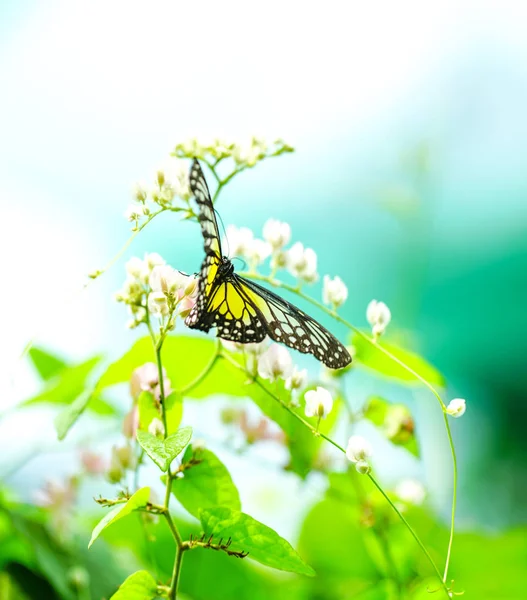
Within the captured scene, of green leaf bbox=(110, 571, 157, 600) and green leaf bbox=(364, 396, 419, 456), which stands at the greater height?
green leaf bbox=(364, 396, 419, 456)

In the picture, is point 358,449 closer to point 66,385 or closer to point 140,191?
point 140,191

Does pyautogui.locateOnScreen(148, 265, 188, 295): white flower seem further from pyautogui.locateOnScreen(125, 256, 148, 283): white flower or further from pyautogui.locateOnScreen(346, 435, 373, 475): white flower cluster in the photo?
pyautogui.locateOnScreen(346, 435, 373, 475): white flower cluster


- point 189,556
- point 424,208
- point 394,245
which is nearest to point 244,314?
point 189,556

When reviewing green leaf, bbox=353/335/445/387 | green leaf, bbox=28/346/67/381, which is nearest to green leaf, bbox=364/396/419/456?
green leaf, bbox=353/335/445/387

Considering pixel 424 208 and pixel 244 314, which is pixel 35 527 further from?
pixel 424 208

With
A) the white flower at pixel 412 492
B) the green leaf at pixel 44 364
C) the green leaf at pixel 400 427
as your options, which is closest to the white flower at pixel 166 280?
the green leaf at pixel 400 427

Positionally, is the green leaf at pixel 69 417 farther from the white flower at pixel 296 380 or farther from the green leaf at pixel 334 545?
the green leaf at pixel 334 545
